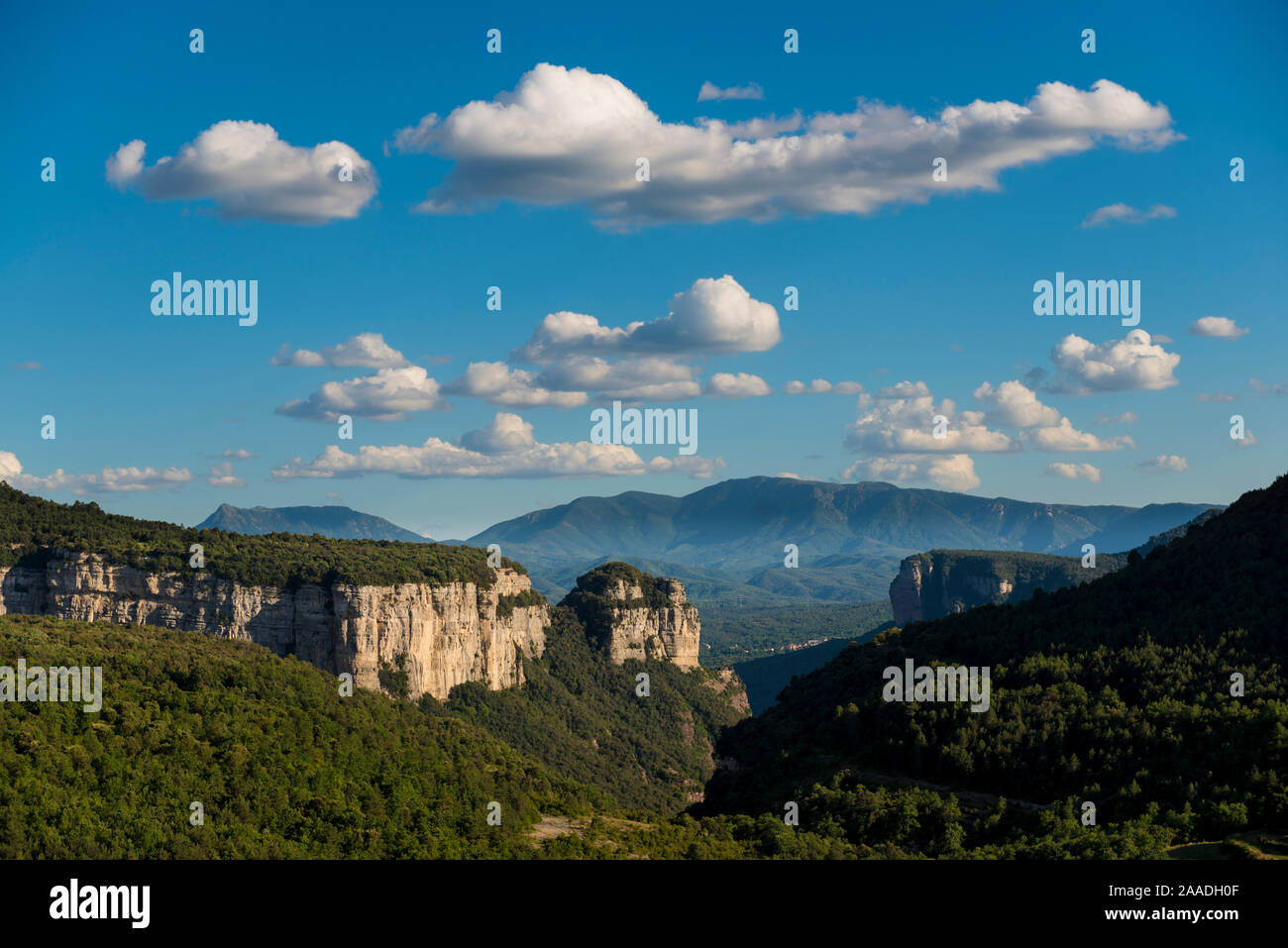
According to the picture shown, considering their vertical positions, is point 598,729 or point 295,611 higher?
point 295,611

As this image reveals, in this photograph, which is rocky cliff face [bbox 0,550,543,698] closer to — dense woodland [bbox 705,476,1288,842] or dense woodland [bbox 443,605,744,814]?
dense woodland [bbox 443,605,744,814]

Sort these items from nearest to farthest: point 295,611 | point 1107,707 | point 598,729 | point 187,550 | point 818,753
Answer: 1. point 1107,707
2. point 818,753
3. point 187,550
4. point 295,611
5. point 598,729

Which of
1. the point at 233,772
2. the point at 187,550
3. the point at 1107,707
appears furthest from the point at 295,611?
the point at 1107,707

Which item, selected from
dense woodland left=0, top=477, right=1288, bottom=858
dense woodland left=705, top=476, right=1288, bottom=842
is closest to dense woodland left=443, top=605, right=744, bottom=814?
dense woodland left=705, top=476, right=1288, bottom=842

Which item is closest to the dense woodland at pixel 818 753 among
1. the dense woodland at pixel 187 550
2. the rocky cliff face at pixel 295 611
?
the rocky cliff face at pixel 295 611

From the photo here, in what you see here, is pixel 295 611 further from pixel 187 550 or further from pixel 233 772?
pixel 233 772

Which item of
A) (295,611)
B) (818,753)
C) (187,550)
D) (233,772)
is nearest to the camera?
(233,772)
